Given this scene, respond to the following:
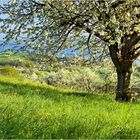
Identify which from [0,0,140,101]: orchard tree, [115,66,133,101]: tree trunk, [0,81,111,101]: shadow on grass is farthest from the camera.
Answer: [115,66,133,101]: tree trunk

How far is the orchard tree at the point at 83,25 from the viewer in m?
24.6

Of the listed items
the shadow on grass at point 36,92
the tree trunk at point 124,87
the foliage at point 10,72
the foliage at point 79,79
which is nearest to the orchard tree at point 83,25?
the tree trunk at point 124,87

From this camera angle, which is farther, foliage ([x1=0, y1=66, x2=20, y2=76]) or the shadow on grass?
foliage ([x1=0, y1=66, x2=20, y2=76])

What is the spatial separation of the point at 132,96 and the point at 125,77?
1.19 m

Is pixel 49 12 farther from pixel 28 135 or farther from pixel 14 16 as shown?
pixel 28 135

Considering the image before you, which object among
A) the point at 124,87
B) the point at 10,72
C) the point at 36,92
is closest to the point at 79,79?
the point at 10,72

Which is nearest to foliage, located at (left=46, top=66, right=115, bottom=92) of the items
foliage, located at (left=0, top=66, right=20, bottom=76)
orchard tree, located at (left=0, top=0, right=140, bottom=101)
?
foliage, located at (left=0, top=66, right=20, bottom=76)

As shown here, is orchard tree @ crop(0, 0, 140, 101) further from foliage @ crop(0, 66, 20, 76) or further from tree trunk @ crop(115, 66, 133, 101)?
foliage @ crop(0, 66, 20, 76)

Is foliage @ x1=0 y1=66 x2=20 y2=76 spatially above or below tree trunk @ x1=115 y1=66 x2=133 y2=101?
above

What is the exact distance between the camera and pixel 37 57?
3023 centimetres

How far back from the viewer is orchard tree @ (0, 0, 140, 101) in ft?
80.6

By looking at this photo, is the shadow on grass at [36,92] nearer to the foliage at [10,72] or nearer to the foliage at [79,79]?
the foliage at [10,72]

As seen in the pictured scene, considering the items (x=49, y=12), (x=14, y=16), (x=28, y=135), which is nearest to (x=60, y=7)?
(x=49, y=12)

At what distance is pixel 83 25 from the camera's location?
84.1 feet
